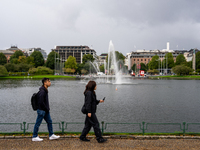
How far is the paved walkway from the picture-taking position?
827 cm

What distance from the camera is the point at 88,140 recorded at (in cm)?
909

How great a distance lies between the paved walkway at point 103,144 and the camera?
8.27m

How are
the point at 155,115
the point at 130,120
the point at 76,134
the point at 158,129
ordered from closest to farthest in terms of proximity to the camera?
the point at 76,134 → the point at 158,129 → the point at 130,120 → the point at 155,115

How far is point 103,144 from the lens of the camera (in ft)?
28.5

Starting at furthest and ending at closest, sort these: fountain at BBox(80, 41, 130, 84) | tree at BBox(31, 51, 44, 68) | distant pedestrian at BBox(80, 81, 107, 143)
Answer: tree at BBox(31, 51, 44, 68), fountain at BBox(80, 41, 130, 84), distant pedestrian at BBox(80, 81, 107, 143)

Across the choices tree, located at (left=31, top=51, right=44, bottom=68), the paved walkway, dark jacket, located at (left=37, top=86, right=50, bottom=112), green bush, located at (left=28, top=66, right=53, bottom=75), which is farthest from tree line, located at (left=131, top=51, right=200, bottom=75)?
dark jacket, located at (left=37, top=86, right=50, bottom=112)

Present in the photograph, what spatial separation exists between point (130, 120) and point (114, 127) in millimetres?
2556

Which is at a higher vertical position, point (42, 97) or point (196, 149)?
point (42, 97)

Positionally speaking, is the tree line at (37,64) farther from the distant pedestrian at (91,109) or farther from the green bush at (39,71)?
the distant pedestrian at (91,109)

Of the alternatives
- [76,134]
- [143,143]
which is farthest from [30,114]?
[143,143]

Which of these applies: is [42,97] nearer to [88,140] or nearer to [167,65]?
[88,140]

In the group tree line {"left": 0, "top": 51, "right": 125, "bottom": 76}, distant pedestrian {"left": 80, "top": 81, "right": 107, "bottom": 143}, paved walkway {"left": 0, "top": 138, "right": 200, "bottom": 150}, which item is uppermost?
tree line {"left": 0, "top": 51, "right": 125, "bottom": 76}

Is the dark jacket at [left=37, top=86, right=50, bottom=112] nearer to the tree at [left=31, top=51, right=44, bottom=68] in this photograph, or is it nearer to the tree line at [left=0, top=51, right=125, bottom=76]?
the tree line at [left=0, top=51, right=125, bottom=76]

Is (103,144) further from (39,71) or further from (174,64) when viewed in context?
(174,64)
